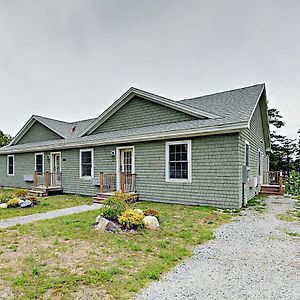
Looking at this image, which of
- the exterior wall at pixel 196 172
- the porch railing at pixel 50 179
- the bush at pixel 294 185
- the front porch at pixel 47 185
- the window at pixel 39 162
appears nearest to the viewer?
the exterior wall at pixel 196 172

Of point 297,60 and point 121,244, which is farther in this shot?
point 297,60

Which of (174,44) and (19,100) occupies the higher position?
(174,44)

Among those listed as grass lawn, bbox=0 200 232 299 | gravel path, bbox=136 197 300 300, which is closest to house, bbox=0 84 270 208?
grass lawn, bbox=0 200 232 299

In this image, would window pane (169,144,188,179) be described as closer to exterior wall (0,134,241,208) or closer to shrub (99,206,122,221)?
exterior wall (0,134,241,208)

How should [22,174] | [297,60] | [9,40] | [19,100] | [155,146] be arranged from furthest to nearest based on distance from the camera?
1. [19,100]
2. [22,174]
3. [297,60]
4. [9,40]
5. [155,146]

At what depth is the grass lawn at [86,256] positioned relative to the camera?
3.15 metres

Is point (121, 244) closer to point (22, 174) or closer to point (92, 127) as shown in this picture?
point (92, 127)

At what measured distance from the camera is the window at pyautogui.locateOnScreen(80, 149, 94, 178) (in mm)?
12438

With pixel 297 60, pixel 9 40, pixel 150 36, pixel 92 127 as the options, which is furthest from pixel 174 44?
pixel 9 40

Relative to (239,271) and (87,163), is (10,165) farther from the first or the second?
(239,271)

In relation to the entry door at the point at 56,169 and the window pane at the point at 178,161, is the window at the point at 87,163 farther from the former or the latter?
the window pane at the point at 178,161

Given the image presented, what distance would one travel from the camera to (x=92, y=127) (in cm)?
1341

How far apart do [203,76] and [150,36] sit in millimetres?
5282

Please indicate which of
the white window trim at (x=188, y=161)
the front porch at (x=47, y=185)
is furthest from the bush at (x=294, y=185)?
the front porch at (x=47, y=185)
